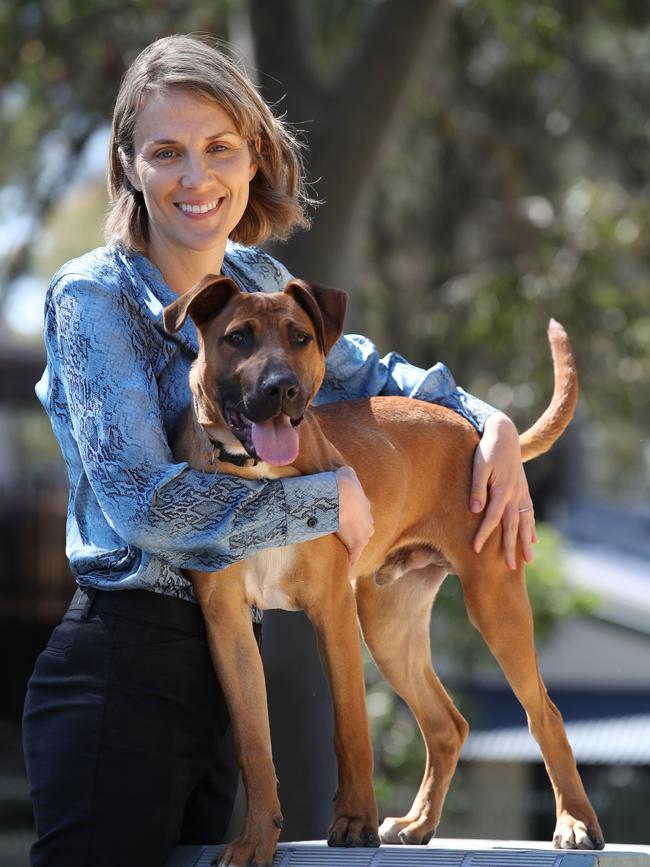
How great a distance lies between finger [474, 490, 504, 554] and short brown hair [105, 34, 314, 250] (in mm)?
1022

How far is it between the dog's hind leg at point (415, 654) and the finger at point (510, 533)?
1.08ft

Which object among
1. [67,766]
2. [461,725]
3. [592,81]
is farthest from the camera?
[592,81]

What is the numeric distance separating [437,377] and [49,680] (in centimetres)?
170

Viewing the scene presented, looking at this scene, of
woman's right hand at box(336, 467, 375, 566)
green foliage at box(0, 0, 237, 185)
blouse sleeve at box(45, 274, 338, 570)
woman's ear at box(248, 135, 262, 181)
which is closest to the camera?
blouse sleeve at box(45, 274, 338, 570)

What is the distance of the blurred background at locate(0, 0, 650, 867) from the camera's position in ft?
31.7

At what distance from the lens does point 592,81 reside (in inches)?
638

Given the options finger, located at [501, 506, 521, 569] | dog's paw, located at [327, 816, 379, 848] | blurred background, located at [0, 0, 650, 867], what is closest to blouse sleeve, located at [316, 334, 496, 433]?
finger, located at [501, 506, 521, 569]

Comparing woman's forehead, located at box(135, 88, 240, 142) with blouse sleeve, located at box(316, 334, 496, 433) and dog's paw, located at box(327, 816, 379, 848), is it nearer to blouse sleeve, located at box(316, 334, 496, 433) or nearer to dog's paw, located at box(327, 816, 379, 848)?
blouse sleeve, located at box(316, 334, 496, 433)

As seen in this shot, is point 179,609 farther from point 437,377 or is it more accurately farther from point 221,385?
point 437,377

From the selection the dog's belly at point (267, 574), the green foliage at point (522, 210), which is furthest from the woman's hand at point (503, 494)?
the green foliage at point (522, 210)

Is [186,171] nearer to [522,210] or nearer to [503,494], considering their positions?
[503,494]

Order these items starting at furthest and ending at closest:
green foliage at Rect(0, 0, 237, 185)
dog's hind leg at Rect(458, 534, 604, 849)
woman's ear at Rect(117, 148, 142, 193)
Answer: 1. green foliage at Rect(0, 0, 237, 185)
2. dog's hind leg at Rect(458, 534, 604, 849)
3. woman's ear at Rect(117, 148, 142, 193)

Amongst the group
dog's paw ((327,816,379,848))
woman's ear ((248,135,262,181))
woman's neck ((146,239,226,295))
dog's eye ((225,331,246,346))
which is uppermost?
woman's ear ((248,135,262,181))

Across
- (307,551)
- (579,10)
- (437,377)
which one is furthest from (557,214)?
(307,551)
